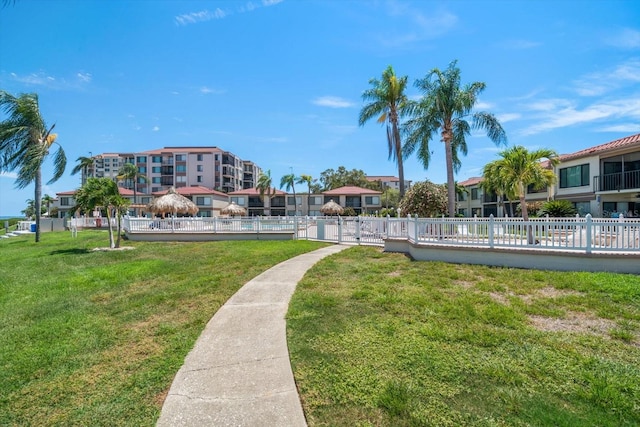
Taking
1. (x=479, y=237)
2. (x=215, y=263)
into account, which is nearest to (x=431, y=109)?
(x=479, y=237)

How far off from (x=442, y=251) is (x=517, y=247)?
2.03 m

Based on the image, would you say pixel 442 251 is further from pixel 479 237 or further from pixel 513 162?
pixel 513 162

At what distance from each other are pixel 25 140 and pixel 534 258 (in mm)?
30407

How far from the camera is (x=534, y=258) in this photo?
8.64 metres

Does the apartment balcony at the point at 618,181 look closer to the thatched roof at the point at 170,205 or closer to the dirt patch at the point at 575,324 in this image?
the dirt patch at the point at 575,324

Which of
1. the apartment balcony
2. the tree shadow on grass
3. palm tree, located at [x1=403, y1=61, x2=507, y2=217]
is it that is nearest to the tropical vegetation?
palm tree, located at [x1=403, y1=61, x2=507, y2=217]

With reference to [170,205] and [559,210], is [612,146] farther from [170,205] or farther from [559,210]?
[170,205]

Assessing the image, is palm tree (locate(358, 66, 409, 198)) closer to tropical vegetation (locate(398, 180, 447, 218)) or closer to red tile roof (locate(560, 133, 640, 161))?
tropical vegetation (locate(398, 180, 447, 218))

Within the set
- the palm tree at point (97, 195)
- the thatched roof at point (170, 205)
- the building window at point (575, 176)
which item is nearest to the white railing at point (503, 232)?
the palm tree at point (97, 195)

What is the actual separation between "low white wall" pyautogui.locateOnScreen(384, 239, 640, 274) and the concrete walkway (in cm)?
615

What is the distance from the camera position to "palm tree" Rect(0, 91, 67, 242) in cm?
2131

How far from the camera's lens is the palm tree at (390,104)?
2220cm

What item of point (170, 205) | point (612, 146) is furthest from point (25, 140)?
point (612, 146)

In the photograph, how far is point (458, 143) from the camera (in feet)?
64.8
